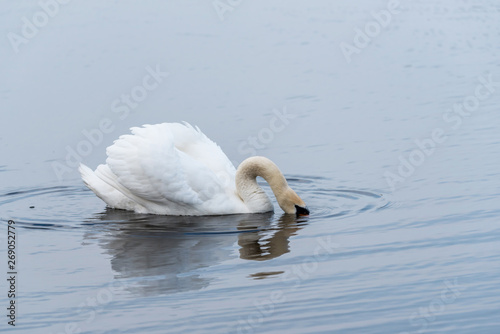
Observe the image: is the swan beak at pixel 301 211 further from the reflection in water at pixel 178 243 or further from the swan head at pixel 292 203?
the reflection in water at pixel 178 243

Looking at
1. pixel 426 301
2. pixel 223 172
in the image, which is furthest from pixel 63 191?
pixel 426 301

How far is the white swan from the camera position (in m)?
11.6

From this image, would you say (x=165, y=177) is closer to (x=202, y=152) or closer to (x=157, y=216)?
(x=157, y=216)

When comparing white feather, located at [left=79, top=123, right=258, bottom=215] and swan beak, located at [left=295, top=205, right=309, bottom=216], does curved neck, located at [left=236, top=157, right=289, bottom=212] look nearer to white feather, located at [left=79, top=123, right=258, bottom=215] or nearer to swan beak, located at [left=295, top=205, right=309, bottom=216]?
white feather, located at [left=79, top=123, right=258, bottom=215]

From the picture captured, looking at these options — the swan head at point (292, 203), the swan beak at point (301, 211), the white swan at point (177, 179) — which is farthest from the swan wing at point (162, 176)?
the swan beak at point (301, 211)

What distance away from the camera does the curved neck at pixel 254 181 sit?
39.4 ft

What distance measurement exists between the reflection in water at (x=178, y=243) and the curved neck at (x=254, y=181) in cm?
17

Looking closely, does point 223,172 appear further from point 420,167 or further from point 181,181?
point 420,167

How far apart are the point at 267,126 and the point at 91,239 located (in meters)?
6.36

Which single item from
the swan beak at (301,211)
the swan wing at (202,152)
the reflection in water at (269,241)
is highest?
the swan wing at (202,152)

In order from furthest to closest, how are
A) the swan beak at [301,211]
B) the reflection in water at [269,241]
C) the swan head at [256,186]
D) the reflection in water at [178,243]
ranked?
the swan head at [256,186]
the swan beak at [301,211]
the reflection in water at [269,241]
the reflection in water at [178,243]

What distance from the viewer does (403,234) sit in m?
10.4

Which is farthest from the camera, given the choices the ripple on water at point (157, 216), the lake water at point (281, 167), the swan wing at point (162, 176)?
the swan wing at point (162, 176)

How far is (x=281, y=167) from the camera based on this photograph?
14.2 meters
